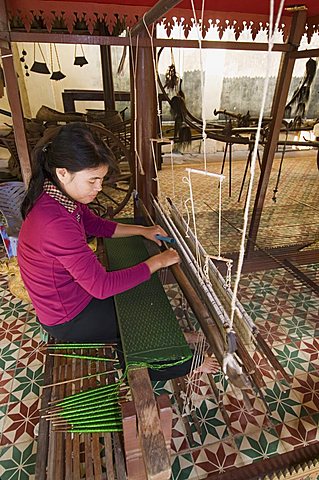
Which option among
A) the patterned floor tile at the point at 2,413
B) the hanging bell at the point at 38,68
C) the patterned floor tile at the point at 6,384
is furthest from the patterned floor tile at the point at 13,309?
the hanging bell at the point at 38,68

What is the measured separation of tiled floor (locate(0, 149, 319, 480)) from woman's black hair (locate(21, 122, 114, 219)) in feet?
2.72

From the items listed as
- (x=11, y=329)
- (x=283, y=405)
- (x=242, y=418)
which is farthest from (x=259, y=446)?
(x=11, y=329)

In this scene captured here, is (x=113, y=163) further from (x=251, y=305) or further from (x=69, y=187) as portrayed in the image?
(x=251, y=305)

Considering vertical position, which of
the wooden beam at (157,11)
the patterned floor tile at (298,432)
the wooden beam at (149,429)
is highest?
the wooden beam at (157,11)

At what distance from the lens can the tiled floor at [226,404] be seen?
1.35 metres

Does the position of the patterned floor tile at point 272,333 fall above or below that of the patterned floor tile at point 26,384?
below

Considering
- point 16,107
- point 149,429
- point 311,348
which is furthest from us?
point 311,348

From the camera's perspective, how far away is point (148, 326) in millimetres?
1119

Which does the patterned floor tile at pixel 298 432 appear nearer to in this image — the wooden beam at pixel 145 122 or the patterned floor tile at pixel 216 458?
the patterned floor tile at pixel 216 458

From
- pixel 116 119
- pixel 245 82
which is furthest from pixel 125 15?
pixel 245 82

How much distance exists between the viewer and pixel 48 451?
102 centimetres

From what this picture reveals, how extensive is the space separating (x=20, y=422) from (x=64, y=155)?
1228 mm

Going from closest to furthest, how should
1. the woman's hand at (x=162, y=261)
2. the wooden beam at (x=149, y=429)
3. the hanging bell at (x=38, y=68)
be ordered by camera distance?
the wooden beam at (x=149, y=429) < the woman's hand at (x=162, y=261) < the hanging bell at (x=38, y=68)

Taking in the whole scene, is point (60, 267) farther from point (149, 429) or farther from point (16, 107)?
point (16, 107)
